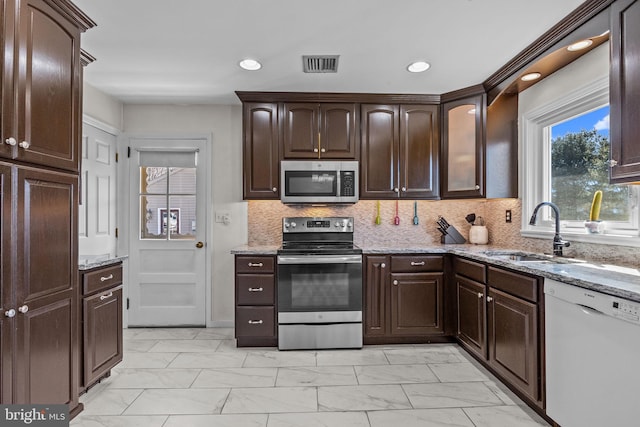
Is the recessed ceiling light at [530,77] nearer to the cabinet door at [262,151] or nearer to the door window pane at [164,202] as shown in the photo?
the cabinet door at [262,151]

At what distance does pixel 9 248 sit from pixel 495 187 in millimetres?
3363

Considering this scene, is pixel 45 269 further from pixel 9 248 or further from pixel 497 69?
pixel 497 69

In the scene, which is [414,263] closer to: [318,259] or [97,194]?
[318,259]

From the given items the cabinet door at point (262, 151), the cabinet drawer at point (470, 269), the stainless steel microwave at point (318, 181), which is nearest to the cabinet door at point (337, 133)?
the stainless steel microwave at point (318, 181)

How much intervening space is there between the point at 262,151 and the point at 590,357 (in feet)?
9.09

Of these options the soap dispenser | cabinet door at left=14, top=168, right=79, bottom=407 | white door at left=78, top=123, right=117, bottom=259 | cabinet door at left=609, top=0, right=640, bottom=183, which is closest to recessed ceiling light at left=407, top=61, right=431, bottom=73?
cabinet door at left=609, top=0, right=640, bottom=183

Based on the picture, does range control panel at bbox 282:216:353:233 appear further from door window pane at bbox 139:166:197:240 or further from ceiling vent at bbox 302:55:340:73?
ceiling vent at bbox 302:55:340:73

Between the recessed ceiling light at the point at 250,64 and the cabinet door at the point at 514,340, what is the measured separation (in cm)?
240

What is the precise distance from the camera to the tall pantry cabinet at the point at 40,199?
1.49 m

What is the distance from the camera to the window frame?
7.04 ft

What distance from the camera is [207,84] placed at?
10.2ft

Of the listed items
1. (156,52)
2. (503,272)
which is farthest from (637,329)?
(156,52)

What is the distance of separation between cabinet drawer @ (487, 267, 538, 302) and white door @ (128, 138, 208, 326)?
2.72 meters

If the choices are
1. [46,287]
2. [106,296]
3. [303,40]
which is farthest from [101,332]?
[303,40]
